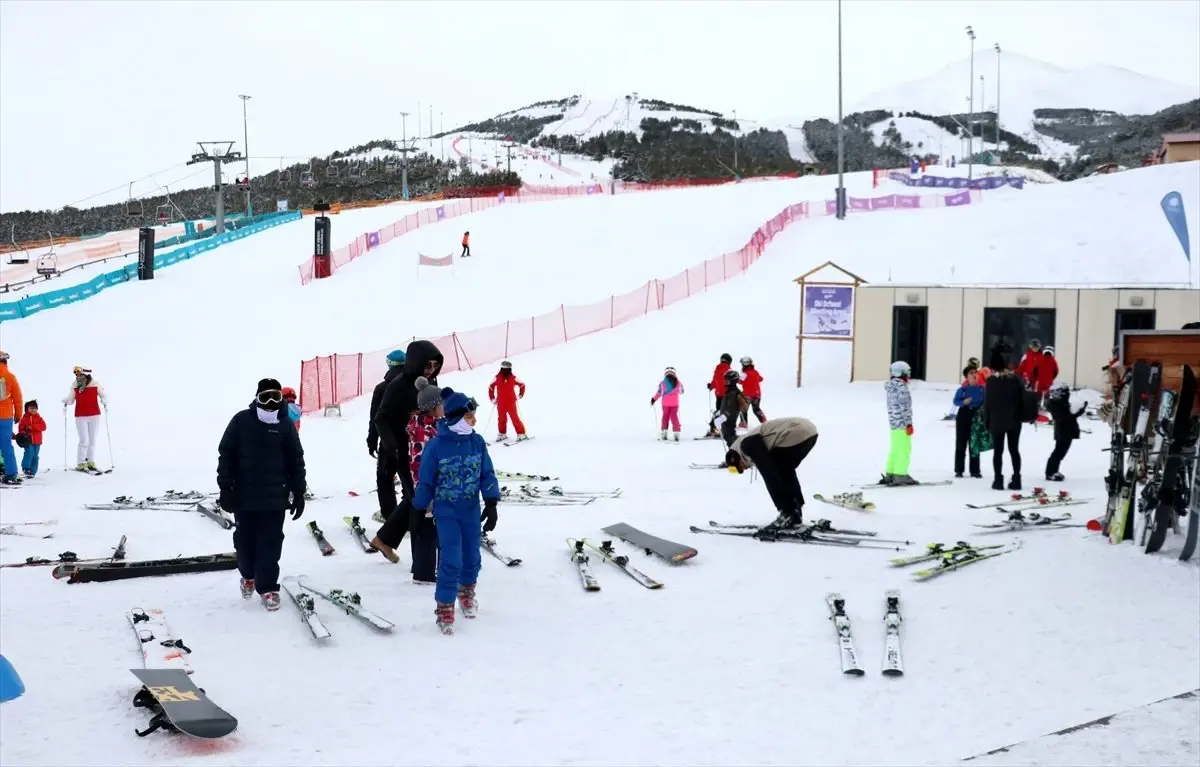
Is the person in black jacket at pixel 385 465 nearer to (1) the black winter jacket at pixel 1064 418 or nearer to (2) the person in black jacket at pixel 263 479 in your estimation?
(2) the person in black jacket at pixel 263 479

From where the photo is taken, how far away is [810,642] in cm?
746

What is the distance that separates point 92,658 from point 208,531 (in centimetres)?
442

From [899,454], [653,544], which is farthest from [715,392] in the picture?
[653,544]

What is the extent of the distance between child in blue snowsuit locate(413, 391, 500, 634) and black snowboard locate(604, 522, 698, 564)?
2.50m

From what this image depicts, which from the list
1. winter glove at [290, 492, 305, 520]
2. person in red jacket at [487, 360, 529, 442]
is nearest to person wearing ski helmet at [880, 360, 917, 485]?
person in red jacket at [487, 360, 529, 442]

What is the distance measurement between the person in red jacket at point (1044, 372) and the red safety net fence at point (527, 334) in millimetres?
12851

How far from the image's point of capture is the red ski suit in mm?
18219

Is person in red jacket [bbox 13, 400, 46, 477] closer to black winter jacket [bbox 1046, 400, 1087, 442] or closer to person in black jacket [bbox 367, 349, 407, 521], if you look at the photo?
person in black jacket [bbox 367, 349, 407, 521]

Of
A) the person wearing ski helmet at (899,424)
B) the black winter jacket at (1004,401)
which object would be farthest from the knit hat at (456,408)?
the black winter jacket at (1004,401)

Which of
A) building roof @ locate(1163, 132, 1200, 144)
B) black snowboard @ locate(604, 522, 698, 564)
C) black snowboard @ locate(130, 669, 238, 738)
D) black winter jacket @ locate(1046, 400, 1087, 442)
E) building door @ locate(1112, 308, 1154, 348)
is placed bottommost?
black snowboard @ locate(604, 522, 698, 564)

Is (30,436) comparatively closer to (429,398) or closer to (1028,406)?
(429,398)

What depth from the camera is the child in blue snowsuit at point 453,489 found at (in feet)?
24.4

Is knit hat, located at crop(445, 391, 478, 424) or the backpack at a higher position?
knit hat, located at crop(445, 391, 478, 424)

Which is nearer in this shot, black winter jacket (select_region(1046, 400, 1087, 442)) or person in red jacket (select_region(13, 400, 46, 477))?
black winter jacket (select_region(1046, 400, 1087, 442))
